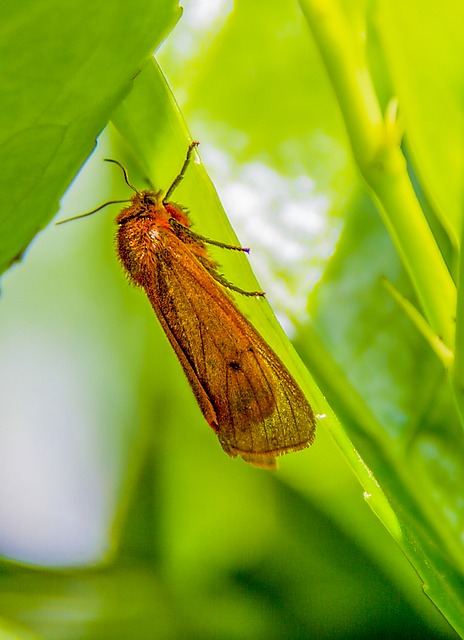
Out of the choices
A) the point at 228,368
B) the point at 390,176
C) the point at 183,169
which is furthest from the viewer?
the point at 228,368

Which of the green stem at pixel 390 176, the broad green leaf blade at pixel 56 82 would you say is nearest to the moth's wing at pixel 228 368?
the green stem at pixel 390 176

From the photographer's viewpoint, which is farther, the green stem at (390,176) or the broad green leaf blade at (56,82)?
the green stem at (390,176)

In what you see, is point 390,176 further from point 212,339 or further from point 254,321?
point 212,339

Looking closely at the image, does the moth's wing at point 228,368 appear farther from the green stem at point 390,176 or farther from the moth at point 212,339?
the green stem at point 390,176

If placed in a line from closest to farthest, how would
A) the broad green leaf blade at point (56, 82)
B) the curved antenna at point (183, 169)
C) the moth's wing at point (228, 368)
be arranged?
the broad green leaf blade at point (56, 82) < the curved antenna at point (183, 169) < the moth's wing at point (228, 368)

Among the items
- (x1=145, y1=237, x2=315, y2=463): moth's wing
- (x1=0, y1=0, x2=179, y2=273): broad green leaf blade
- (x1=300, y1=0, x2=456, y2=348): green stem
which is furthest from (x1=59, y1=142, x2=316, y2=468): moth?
(x1=0, y1=0, x2=179, y2=273): broad green leaf blade

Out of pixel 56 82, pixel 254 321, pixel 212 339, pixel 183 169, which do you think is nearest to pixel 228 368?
pixel 212 339

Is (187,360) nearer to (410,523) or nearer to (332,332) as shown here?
(332,332)
